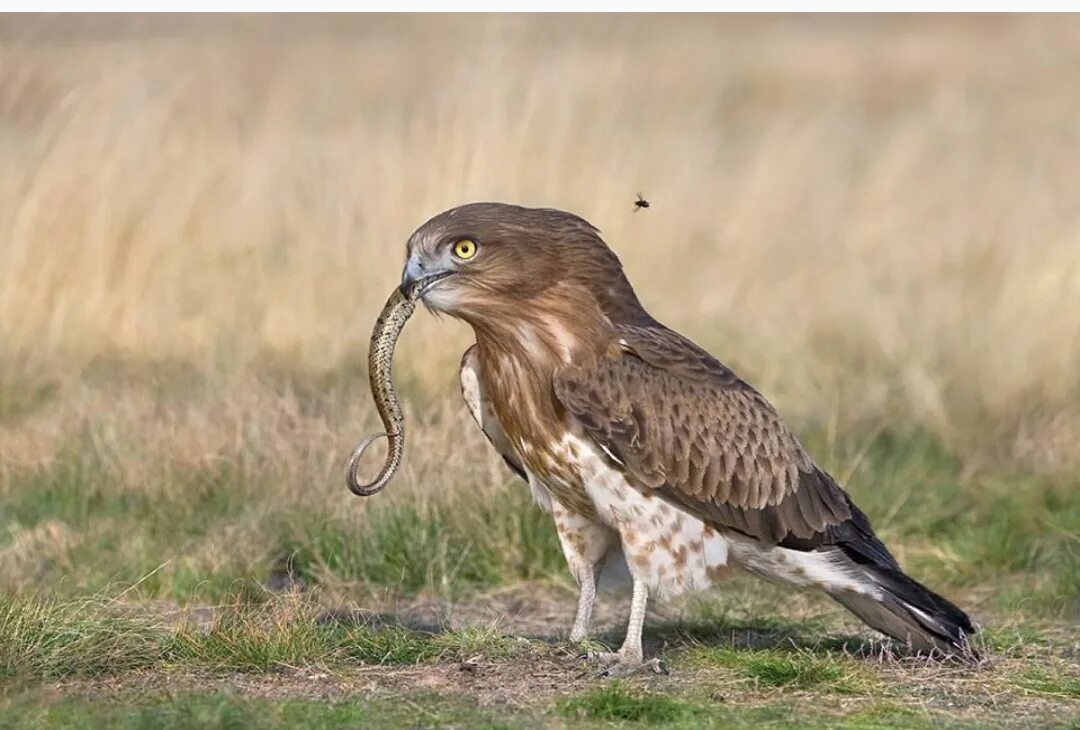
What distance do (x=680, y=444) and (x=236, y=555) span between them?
2.53 meters

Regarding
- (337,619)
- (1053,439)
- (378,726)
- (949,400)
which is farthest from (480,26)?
(378,726)

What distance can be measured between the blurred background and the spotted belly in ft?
6.25

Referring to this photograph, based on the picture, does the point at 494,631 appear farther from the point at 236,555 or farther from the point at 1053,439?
the point at 1053,439

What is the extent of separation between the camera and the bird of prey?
6.30m

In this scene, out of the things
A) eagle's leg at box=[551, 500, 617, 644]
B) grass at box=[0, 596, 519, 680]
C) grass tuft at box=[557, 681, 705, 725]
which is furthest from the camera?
eagle's leg at box=[551, 500, 617, 644]

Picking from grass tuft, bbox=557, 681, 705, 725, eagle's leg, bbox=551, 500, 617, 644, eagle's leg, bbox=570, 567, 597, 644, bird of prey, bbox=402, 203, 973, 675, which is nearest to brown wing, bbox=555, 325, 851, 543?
bird of prey, bbox=402, 203, 973, 675

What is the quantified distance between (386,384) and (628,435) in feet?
3.33

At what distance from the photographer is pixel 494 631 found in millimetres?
6562

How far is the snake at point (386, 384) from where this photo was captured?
6.56m

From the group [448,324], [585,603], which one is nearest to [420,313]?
[448,324]

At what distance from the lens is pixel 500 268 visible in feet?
20.7

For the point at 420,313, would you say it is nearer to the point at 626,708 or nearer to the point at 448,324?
→ the point at 448,324

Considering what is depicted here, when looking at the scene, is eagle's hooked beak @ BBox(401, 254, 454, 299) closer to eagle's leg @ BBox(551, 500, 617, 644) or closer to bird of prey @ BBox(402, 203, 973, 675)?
bird of prey @ BBox(402, 203, 973, 675)

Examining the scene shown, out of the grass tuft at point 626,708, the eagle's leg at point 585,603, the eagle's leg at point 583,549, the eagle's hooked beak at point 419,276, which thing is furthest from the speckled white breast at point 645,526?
the eagle's hooked beak at point 419,276
